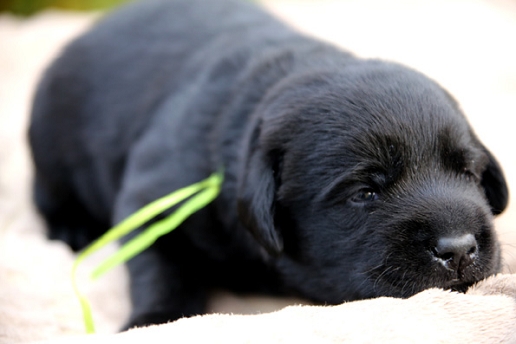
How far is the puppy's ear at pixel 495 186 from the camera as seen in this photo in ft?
8.00

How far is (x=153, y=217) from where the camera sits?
2.82 meters

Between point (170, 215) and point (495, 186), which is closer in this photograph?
point (495, 186)

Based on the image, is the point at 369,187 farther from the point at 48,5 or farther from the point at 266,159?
the point at 48,5

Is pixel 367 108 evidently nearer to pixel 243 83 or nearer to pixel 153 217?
pixel 243 83

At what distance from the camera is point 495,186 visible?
2.46 m

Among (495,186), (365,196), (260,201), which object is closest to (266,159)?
(260,201)

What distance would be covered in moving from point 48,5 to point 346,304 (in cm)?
633

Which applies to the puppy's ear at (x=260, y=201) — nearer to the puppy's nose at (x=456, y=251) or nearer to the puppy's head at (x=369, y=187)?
the puppy's head at (x=369, y=187)

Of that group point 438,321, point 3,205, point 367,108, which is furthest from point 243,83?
point 3,205

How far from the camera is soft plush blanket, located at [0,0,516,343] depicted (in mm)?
1786

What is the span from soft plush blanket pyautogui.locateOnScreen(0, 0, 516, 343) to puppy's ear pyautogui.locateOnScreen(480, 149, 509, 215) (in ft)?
0.57

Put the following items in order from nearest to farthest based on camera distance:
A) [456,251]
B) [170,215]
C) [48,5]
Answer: [456,251]
[170,215]
[48,5]

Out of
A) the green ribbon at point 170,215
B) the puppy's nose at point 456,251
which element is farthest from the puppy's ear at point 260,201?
the puppy's nose at point 456,251

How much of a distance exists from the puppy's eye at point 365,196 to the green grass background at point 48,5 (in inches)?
212
